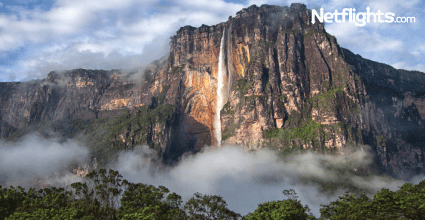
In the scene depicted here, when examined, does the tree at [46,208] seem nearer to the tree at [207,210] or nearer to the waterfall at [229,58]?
the tree at [207,210]

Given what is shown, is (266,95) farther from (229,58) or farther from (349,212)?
(349,212)

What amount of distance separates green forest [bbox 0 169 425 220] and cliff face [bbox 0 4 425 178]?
77.7 m

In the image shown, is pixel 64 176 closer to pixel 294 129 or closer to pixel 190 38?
pixel 190 38

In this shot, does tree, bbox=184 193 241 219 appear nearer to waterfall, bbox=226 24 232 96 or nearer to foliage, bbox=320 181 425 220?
foliage, bbox=320 181 425 220

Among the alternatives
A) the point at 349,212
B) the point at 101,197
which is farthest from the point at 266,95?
the point at 349,212

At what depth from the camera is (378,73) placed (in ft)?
597

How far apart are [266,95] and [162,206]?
9148 cm

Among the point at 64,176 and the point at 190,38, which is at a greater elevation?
the point at 190,38

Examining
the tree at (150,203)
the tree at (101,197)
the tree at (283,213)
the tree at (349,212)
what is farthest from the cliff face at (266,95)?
the tree at (101,197)

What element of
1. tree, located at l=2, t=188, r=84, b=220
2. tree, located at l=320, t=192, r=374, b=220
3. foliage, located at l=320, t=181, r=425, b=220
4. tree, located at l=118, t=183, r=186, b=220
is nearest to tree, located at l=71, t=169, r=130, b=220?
tree, located at l=118, t=183, r=186, b=220

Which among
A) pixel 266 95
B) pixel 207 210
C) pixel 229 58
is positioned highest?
pixel 229 58

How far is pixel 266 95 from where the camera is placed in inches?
5640

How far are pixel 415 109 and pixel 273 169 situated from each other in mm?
77631

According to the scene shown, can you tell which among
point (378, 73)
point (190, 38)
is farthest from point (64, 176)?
point (378, 73)
